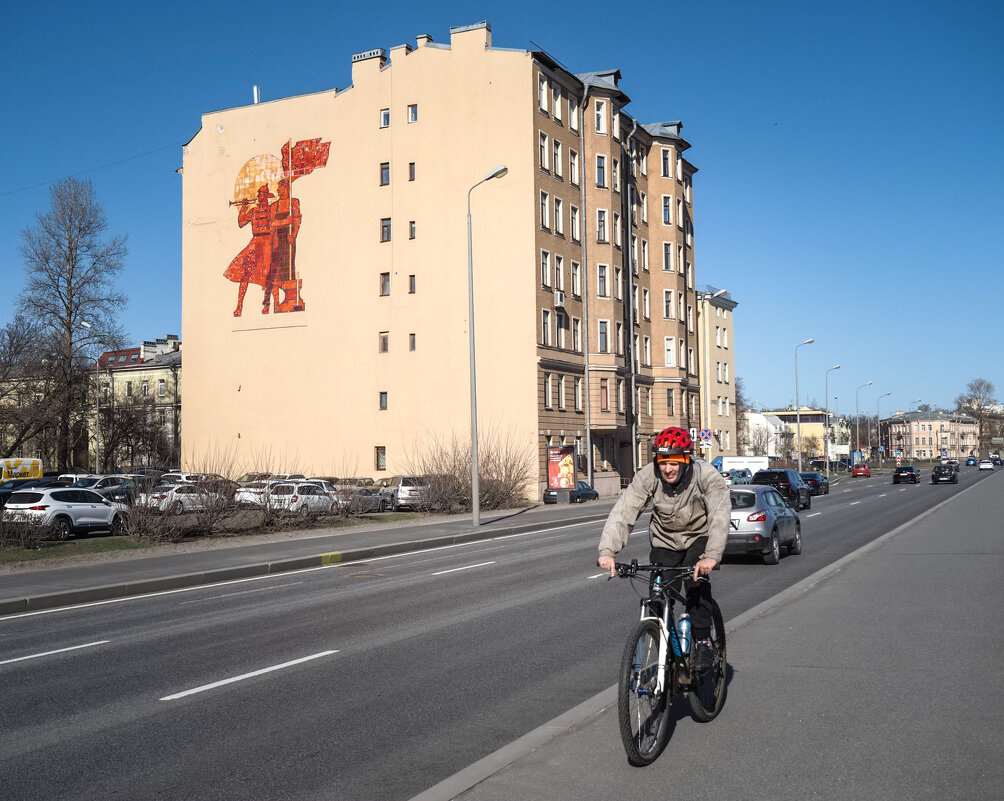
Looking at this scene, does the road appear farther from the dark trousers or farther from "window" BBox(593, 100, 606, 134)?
"window" BBox(593, 100, 606, 134)

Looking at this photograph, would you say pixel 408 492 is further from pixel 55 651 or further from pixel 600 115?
pixel 600 115

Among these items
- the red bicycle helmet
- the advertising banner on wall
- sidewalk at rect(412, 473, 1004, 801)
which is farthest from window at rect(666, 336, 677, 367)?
the red bicycle helmet

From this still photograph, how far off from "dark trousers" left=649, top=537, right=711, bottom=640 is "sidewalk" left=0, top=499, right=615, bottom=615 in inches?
434

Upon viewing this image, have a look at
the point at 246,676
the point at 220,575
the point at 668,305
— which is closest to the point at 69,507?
the point at 220,575

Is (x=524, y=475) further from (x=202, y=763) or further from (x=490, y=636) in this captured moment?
(x=202, y=763)

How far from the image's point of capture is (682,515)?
6.20 m

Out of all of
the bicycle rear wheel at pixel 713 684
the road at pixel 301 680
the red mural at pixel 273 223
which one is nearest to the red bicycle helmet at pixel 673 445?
the bicycle rear wheel at pixel 713 684

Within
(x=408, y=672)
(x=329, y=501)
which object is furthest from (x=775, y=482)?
(x=408, y=672)

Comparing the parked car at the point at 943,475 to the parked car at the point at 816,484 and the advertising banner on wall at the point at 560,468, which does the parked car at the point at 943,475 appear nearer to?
the parked car at the point at 816,484

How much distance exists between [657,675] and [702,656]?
495 millimetres

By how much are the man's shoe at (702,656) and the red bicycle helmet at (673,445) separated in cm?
114

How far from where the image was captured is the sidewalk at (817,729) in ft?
16.4

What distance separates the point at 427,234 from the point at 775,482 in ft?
81.7

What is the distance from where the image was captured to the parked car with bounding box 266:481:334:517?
27844 mm
